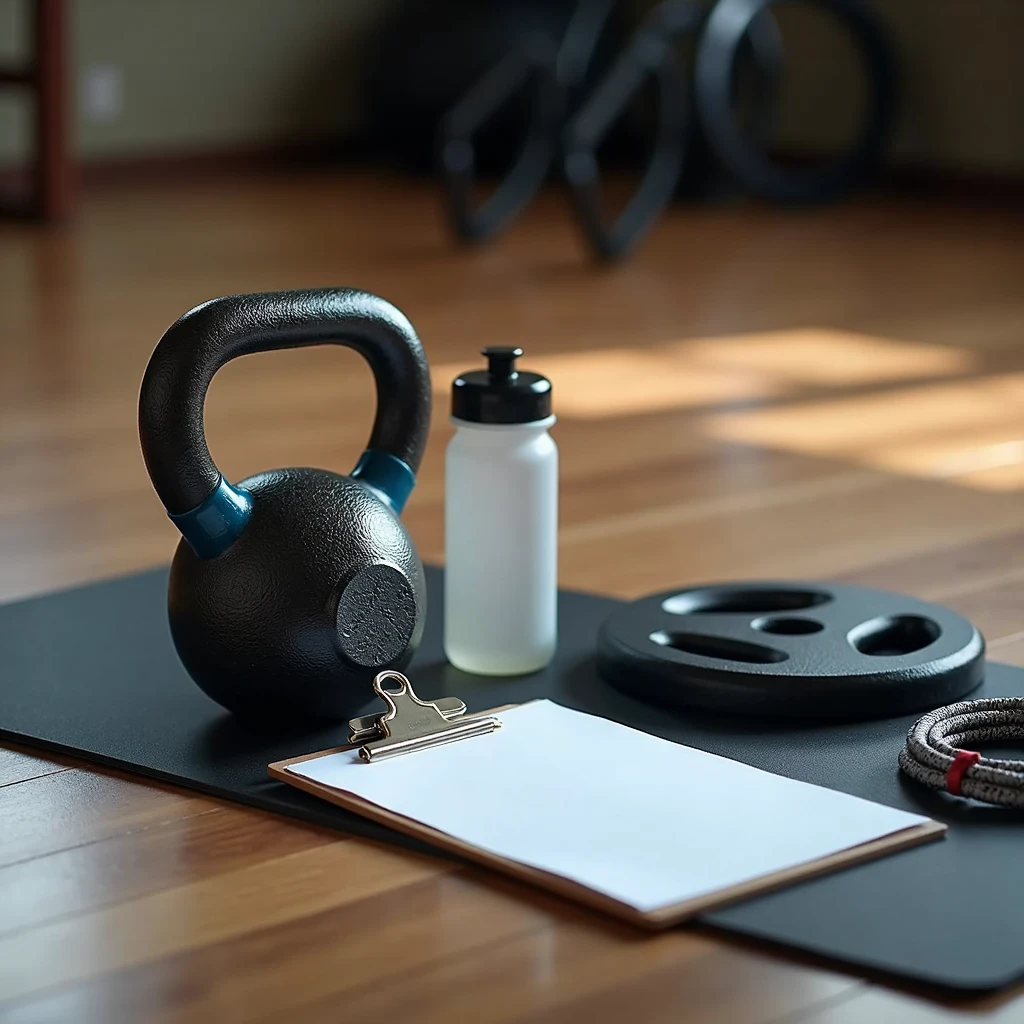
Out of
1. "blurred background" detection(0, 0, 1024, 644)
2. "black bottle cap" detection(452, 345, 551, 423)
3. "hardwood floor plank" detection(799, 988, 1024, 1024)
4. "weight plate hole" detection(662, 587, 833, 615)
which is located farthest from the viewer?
"blurred background" detection(0, 0, 1024, 644)

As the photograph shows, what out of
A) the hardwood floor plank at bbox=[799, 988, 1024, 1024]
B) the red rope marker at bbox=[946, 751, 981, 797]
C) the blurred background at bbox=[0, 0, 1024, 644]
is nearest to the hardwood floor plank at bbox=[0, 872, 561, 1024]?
the hardwood floor plank at bbox=[799, 988, 1024, 1024]

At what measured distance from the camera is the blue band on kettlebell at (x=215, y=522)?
1.20 meters

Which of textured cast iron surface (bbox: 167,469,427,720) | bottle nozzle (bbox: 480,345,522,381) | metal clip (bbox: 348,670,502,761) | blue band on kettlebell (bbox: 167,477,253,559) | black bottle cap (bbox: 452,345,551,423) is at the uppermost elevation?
bottle nozzle (bbox: 480,345,522,381)

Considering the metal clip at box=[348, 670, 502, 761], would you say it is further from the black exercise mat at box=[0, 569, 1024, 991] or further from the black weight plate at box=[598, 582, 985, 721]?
the black weight plate at box=[598, 582, 985, 721]

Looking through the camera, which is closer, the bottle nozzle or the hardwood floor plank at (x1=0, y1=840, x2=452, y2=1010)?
the hardwood floor plank at (x1=0, y1=840, x2=452, y2=1010)

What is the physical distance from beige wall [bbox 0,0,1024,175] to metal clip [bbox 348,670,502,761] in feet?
13.0

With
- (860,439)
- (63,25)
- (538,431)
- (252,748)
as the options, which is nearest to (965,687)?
(538,431)

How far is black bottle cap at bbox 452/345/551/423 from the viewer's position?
1.30m

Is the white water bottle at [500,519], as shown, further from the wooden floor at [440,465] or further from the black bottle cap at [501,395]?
the wooden floor at [440,465]

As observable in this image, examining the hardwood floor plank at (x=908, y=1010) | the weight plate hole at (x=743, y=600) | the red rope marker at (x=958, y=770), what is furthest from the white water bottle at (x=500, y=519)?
the hardwood floor plank at (x=908, y=1010)

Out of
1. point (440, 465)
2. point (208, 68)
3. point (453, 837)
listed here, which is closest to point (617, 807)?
point (453, 837)

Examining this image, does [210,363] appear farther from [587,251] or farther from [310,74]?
[310,74]

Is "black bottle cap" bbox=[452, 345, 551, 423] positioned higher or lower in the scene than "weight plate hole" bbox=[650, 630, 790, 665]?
higher

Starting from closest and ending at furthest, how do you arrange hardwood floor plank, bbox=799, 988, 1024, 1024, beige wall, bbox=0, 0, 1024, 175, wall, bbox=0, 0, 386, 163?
hardwood floor plank, bbox=799, 988, 1024, 1024, beige wall, bbox=0, 0, 1024, 175, wall, bbox=0, 0, 386, 163
